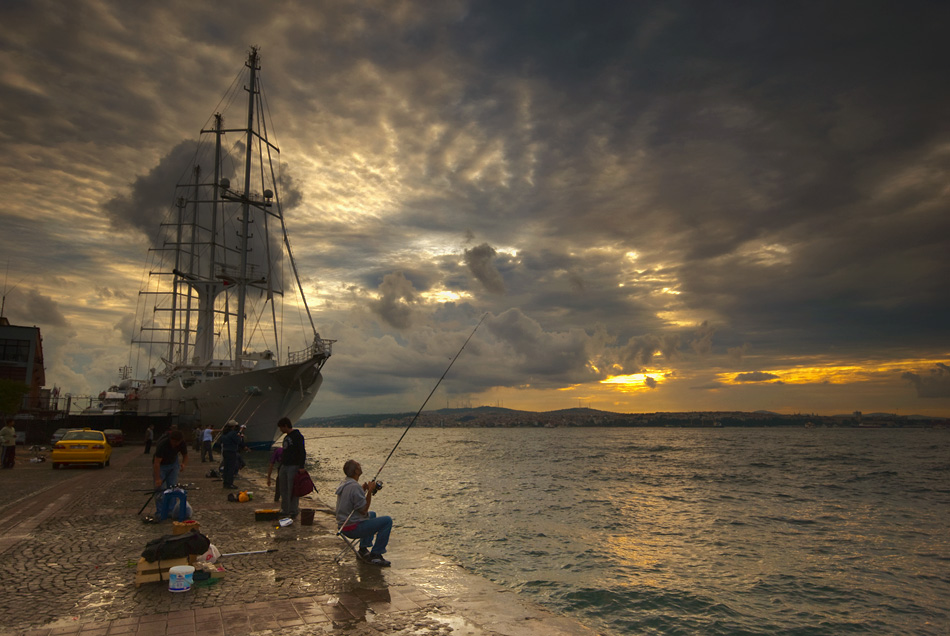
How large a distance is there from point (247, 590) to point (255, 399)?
3904 cm

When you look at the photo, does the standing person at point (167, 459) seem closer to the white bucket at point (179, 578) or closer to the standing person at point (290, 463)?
the standing person at point (290, 463)

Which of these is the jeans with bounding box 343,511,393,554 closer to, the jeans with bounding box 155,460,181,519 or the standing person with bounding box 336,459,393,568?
the standing person with bounding box 336,459,393,568

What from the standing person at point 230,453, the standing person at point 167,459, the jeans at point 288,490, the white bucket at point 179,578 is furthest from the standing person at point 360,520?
the standing person at point 230,453

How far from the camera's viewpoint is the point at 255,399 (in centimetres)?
4256

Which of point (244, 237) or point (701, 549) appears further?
point (244, 237)

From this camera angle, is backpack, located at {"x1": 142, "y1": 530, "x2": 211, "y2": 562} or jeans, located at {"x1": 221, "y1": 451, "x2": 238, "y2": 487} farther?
jeans, located at {"x1": 221, "y1": 451, "x2": 238, "y2": 487}

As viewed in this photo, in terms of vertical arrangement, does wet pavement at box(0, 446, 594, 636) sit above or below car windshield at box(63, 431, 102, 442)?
below

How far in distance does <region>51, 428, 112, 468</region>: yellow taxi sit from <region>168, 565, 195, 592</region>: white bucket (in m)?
19.3

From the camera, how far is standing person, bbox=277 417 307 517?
33.7 feet

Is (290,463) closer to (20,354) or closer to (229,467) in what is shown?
(229,467)

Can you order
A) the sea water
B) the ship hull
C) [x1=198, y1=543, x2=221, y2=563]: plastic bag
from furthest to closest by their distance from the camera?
the ship hull → the sea water → [x1=198, y1=543, x2=221, y2=563]: plastic bag

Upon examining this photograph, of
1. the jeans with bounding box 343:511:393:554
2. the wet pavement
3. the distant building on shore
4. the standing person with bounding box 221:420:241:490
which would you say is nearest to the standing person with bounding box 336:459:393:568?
the jeans with bounding box 343:511:393:554

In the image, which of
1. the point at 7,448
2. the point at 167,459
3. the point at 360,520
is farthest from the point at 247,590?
the point at 7,448

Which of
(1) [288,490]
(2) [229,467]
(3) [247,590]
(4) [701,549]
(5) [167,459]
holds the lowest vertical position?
(4) [701,549]
